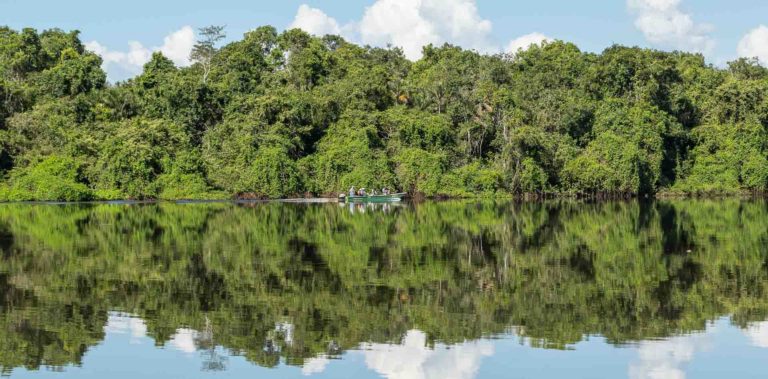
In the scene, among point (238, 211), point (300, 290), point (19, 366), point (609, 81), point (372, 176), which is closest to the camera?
point (19, 366)

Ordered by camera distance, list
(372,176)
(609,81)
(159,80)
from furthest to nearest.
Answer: (609,81) < (159,80) < (372,176)

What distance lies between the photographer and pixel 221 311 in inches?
575

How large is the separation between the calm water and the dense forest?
26.8 metres

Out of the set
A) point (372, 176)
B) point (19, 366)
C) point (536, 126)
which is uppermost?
point (536, 126)

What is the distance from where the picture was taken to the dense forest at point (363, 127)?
181 ft

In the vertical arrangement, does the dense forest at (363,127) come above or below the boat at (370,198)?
above

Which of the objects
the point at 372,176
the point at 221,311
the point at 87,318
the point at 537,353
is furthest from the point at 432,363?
the point at 372,176

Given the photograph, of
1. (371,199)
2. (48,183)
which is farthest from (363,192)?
(48,183)

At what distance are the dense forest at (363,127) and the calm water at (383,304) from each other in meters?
26.8

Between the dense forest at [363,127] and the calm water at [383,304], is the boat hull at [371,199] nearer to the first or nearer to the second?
the dense forest at [363,127]

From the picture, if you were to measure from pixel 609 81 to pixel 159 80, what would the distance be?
105 ft

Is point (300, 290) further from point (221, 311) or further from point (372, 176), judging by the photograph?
point (372, 176)

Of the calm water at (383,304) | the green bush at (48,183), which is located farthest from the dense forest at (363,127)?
the calm water at (383,304)

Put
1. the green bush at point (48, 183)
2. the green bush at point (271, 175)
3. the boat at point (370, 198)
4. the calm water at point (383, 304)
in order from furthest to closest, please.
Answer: the green bush at point (271, 175) < the boat at point (370, 198) < the green bush at point (48, 183) < the calm water at point (383, 304)
